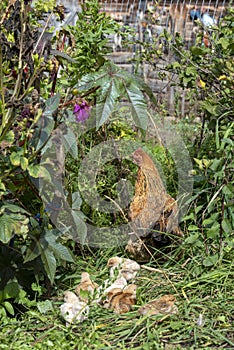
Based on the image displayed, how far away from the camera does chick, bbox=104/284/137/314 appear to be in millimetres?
2270

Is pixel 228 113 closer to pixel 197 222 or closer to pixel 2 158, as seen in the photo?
pixel 197 222

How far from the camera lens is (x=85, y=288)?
2.34 metres

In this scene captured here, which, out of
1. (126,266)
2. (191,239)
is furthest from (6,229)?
(191,239)

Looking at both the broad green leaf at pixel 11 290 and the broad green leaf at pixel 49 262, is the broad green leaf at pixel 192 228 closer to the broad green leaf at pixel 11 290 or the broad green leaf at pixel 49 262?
the broad green leaf at pixel 49 262

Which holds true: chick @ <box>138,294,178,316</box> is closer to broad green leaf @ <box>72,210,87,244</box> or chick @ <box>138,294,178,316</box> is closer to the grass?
the grass

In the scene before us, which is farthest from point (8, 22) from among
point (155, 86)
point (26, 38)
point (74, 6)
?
point (155, 86)

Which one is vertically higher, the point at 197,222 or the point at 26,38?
the point at 26,38

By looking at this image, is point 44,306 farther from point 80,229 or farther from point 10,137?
point 10,137

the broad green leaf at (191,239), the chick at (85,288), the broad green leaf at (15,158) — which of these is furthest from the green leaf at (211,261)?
the broad green leaf at (15,158)

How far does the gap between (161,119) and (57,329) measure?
109 inches

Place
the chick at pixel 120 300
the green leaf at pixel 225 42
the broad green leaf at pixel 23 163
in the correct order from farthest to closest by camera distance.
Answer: the green leaf at pixel 225 42 → the chick at pixel 120 300 → the broad green leaf at pixel 23 163

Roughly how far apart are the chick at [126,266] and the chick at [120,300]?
20cm

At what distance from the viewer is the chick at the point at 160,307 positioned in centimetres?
218

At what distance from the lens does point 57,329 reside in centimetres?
216
